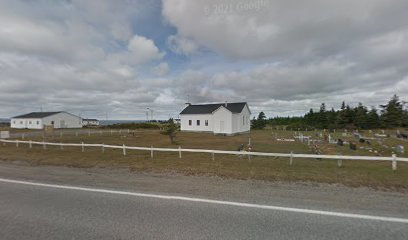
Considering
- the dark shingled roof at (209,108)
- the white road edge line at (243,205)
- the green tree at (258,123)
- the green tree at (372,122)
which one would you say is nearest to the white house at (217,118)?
the dark shingled roof at (209,108)

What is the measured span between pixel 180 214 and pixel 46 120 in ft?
228

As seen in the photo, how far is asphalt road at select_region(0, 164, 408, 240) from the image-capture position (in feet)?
11.6

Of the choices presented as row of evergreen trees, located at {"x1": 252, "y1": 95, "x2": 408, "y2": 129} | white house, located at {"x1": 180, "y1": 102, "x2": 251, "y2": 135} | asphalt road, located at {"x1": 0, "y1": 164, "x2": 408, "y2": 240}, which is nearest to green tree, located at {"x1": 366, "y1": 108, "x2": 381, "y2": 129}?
row of evergreen trees, located at {"x1": 252, "y1": 95, "x2": 408, "y2": 129}

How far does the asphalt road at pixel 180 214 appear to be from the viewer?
140 inches

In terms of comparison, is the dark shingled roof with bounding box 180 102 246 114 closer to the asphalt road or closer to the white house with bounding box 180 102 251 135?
the white house with bounding box 180 102 251 135

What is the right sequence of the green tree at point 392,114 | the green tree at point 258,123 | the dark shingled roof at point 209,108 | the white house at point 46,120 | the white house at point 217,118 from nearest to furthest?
the white house at point 217,118, the dark shingled roof at point 209,108, the green tree at point 392,114, the green tree at point 258,123, the white house at point 46,120

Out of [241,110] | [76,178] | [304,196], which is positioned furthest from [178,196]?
[241,110]

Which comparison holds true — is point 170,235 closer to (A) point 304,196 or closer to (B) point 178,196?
(B) point 178,196

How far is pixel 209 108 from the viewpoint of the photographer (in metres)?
39.9

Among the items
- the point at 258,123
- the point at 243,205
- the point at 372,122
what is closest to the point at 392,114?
the point at 372,122

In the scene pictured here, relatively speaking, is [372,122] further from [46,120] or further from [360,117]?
[46,120]

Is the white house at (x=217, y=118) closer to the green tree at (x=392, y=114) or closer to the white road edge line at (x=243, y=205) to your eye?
the white road edge line at (x=243, y=205)

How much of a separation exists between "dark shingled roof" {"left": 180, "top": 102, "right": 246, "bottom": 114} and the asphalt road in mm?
31147

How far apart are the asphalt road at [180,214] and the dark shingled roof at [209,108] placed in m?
31.1
